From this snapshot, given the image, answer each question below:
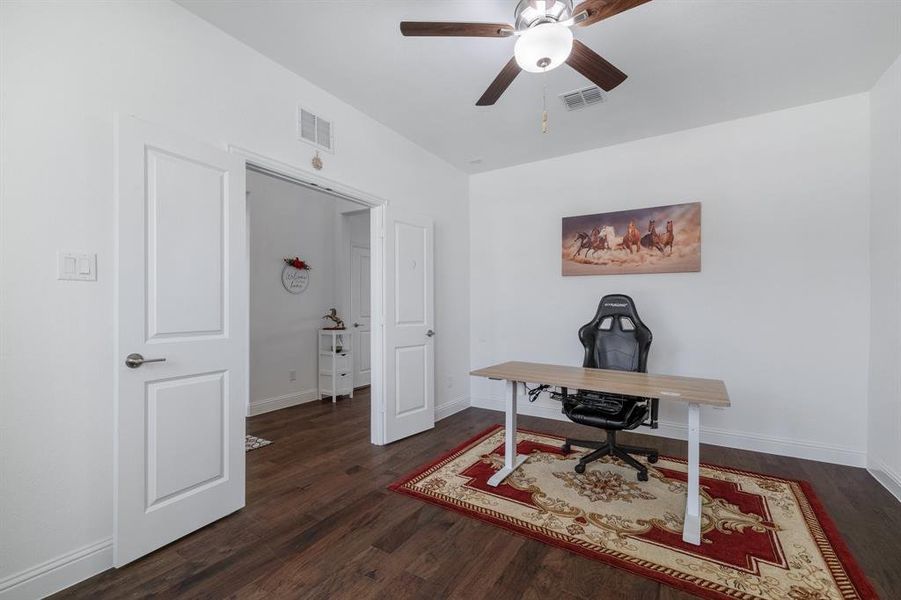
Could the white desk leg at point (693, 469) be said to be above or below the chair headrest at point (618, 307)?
below

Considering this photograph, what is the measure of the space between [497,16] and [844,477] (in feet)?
12.9

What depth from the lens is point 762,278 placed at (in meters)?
3.36

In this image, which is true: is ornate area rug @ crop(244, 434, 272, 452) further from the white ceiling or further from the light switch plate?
the white ceiling

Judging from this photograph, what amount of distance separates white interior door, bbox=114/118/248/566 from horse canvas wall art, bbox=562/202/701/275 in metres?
3.14

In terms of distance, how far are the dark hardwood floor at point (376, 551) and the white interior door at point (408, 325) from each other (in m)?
0.67

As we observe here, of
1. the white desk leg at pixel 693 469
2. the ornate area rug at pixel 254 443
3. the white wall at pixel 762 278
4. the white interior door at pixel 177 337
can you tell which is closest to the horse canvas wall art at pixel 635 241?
the white wall at pixel 762 278

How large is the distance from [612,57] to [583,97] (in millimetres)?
476

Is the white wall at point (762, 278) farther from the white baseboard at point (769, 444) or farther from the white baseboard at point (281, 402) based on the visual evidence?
the white baseboard at point (281, 402)

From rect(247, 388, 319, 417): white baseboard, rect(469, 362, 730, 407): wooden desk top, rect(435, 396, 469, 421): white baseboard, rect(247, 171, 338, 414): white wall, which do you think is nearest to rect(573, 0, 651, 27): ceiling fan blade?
rect(469, 362, 730, 407): wooden desk top

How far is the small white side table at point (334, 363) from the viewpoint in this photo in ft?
16.7

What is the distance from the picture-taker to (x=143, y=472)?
6.35 ft

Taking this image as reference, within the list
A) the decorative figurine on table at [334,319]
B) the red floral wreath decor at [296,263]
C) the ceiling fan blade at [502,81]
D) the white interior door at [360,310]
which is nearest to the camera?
the ceiling fan blade at [502,81]

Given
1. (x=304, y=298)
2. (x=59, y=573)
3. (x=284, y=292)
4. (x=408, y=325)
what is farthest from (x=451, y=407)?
(x=59, y=573)

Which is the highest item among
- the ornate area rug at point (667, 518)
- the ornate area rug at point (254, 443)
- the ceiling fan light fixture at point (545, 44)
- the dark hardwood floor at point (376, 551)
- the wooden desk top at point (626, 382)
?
the ceiling fan light fixture at point (545, 44)
